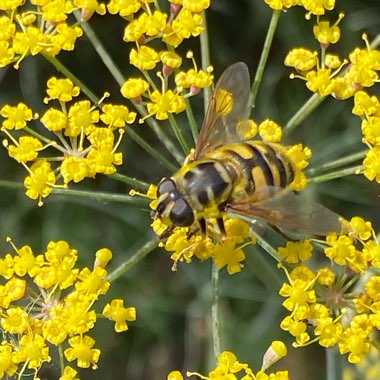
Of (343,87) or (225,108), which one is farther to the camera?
(343,87)

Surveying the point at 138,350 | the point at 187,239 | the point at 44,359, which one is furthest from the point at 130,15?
the point at 138,350

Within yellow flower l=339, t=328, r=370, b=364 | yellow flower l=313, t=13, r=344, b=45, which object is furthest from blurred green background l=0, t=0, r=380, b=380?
yellow flower l=339, t=328, r=370, b=364

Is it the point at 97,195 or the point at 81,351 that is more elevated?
the point at 97,195

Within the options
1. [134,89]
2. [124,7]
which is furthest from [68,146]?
[124,7]

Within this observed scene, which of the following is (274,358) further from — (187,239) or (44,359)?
(44,359)

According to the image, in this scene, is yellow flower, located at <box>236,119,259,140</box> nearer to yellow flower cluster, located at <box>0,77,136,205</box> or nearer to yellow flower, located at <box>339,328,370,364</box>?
yellow flower cluster, located at <box>0,77,136,205</box>

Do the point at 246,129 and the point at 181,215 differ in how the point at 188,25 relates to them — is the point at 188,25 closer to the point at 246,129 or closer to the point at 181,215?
the point at 246,129

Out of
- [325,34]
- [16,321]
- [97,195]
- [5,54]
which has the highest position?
[325,34]
